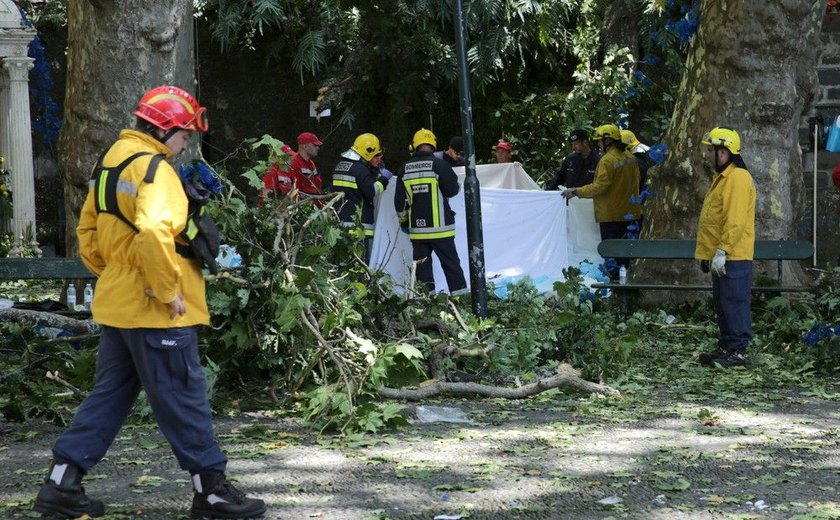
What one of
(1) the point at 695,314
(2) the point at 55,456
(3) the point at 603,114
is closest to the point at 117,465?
(2) the point at 55,456

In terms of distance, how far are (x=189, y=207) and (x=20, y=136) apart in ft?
55.4

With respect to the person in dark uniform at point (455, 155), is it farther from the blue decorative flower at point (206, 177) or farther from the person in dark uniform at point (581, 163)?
the blue decorative flower at point (206, 177)

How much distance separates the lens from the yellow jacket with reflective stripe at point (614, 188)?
601 inches

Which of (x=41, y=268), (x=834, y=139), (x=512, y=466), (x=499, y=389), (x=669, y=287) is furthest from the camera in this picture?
(x=834, y=139)

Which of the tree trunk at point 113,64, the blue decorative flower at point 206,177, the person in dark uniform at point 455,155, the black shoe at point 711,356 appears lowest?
the black shoe at point 711,356

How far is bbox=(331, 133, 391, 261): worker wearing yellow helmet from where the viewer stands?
1464 centimetres

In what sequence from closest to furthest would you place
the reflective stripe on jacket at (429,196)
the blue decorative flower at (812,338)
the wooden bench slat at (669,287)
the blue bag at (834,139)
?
the blue decorative flower at (812,338)
the wooden bench slat at (669,287)
the reflective stripe on jacket at (429,196)
the blue bag at (834,139)

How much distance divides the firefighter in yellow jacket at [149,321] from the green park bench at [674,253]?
24.5 feet

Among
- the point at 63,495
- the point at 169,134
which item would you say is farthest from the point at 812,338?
the point at 63,495

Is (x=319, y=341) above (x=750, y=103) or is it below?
below

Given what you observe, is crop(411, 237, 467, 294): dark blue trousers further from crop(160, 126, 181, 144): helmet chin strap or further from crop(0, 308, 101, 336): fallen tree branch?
crop(160, 126, 181, 144): helmet chin strap

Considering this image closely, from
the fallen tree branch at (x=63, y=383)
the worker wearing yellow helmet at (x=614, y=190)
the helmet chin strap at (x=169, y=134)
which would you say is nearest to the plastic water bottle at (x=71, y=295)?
the fallen tree branch at (x=63, y=383)

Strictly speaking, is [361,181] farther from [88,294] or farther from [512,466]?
[512,466]

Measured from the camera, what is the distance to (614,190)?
605 inches
